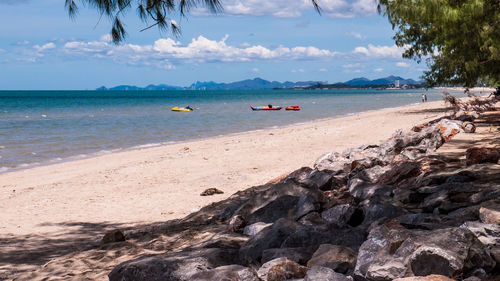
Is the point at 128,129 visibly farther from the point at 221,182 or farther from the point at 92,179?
the point at 221,182

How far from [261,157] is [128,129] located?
2007cm

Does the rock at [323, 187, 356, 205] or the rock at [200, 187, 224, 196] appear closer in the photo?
the rock at [323, 187, 356, 205]

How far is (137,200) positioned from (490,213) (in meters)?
8.26

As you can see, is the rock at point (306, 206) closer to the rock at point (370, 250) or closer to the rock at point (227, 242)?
the rock at point (227, 242)

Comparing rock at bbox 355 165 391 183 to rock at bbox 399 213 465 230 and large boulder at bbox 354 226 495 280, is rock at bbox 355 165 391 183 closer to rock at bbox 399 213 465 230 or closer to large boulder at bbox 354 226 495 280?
rock at bbox 399 213 465 230

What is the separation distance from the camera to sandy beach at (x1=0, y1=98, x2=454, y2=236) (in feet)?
31.3

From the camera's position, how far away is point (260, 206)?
6.54 m

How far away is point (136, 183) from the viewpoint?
13.1 m

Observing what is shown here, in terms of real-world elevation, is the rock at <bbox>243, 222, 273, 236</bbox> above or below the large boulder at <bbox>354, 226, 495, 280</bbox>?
below

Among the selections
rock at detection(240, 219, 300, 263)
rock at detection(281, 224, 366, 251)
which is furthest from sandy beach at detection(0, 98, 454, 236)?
rock at detection(281, 224, 366, 251)

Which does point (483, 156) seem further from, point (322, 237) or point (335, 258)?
point (335, 258)

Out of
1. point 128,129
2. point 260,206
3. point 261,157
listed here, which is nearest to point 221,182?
point 261,157

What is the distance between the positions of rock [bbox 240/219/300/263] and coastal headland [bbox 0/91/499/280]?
21mm

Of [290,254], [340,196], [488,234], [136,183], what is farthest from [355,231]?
[136,183]
